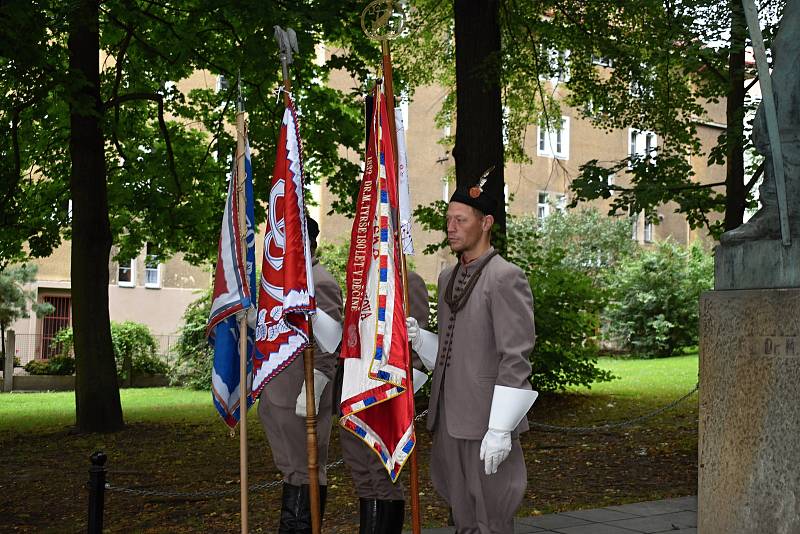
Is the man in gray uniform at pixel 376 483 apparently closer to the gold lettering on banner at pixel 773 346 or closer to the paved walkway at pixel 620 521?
the paved walkway at pixel 620 521

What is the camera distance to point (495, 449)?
4.86 meters

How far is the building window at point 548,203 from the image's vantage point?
41.0 metres

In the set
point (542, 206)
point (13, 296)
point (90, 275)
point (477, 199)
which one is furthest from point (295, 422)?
point (542, 206)

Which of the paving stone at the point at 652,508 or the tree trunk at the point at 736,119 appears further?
the tree trunk at the point at 736,119

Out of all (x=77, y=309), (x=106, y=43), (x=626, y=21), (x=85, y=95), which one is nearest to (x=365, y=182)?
(x=85, y=95)

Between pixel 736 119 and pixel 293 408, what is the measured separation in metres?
7.50

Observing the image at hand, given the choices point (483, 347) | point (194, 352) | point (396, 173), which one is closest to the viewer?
point (483, 347)

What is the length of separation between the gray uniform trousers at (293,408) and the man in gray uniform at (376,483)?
14.9 inches

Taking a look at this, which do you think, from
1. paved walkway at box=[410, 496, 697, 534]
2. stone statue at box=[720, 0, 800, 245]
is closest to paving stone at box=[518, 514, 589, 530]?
paved walkway at box=[410, 496, 697, 534]

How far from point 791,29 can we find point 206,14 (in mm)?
12006

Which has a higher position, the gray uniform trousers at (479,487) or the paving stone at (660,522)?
the gray uniform trousers at (479,487)

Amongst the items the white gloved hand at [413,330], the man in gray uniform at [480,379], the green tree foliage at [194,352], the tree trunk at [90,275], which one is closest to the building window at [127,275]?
the green tree foliage at [194,352]

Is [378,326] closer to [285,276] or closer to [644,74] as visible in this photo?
[285,276]

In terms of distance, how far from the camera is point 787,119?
207 inches
